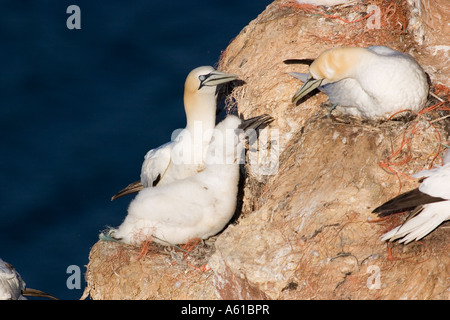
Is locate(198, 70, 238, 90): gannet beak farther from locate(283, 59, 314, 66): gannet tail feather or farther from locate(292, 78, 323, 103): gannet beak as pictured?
locate(292, 78, 323, 103): gannet beak

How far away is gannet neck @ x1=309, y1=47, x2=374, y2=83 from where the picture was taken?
729 cm

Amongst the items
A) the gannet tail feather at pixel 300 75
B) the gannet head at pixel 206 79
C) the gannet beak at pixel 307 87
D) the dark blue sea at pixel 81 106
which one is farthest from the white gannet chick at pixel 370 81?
the dark blue sea at pixel 81 106

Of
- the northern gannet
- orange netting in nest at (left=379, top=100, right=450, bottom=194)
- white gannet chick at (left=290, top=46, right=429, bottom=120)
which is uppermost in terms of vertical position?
white gannet chick at (left=290, top=46, right=429, bottom=120)

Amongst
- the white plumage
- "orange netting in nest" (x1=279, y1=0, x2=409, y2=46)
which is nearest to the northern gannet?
the white plumage

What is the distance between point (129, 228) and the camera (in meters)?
7.80

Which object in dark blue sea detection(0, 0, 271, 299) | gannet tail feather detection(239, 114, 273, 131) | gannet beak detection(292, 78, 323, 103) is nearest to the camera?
gannet beak detection(292, 78, 323, 103)

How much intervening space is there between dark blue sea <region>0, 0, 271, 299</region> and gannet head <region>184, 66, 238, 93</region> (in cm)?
388

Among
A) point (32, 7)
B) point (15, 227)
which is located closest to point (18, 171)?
point (15, 227)

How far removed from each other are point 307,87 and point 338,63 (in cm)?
38

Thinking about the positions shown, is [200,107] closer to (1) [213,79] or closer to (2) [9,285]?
(1) [213,79]

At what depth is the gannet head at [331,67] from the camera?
7.31 m

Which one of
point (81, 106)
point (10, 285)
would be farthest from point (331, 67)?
point (81, 106)

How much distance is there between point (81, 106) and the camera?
41.8 feet
